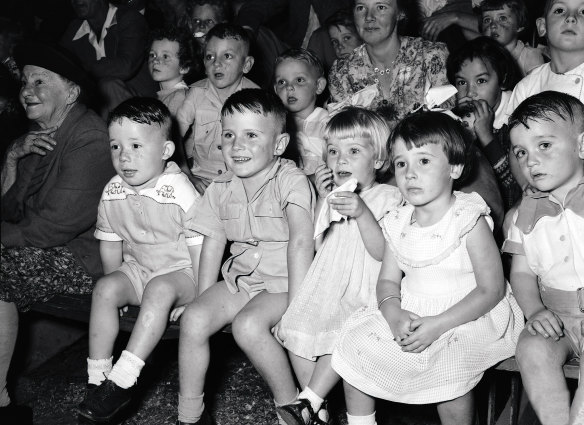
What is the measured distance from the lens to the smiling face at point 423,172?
2.56 meters

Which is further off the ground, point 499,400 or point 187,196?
point 187,196

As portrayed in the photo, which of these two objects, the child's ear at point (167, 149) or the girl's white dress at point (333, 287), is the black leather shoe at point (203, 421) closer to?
the girl's white dress at point (333, 287)

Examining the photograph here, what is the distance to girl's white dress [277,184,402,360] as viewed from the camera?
8.93 ft

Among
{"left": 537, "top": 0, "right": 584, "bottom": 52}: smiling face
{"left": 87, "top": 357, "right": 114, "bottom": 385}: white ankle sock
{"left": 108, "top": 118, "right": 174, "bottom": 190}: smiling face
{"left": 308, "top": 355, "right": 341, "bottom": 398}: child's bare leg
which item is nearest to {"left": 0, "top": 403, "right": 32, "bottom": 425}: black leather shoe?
{"left": 87, "top": 357, "right": 114, "bottom": 385}: white ankle sock

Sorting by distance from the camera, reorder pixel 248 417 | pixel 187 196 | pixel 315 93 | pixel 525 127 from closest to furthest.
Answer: pixel 525 127 → pixel 187 196 → pixel 248 417 → pixel 315 93

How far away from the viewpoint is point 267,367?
110 inches

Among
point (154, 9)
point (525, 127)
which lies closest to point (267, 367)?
point (525, 127)

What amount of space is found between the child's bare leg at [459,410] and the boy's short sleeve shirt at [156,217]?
4.17 ft

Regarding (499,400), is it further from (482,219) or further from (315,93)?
(315,93)

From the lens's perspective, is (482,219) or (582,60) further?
(582,60)

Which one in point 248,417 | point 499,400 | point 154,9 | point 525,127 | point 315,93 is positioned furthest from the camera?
point 154,9

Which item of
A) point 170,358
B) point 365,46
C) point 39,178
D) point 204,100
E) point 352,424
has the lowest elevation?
point 170,358

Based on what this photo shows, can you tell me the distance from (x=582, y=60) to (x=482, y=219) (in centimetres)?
134

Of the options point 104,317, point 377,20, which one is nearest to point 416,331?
point 104,317
